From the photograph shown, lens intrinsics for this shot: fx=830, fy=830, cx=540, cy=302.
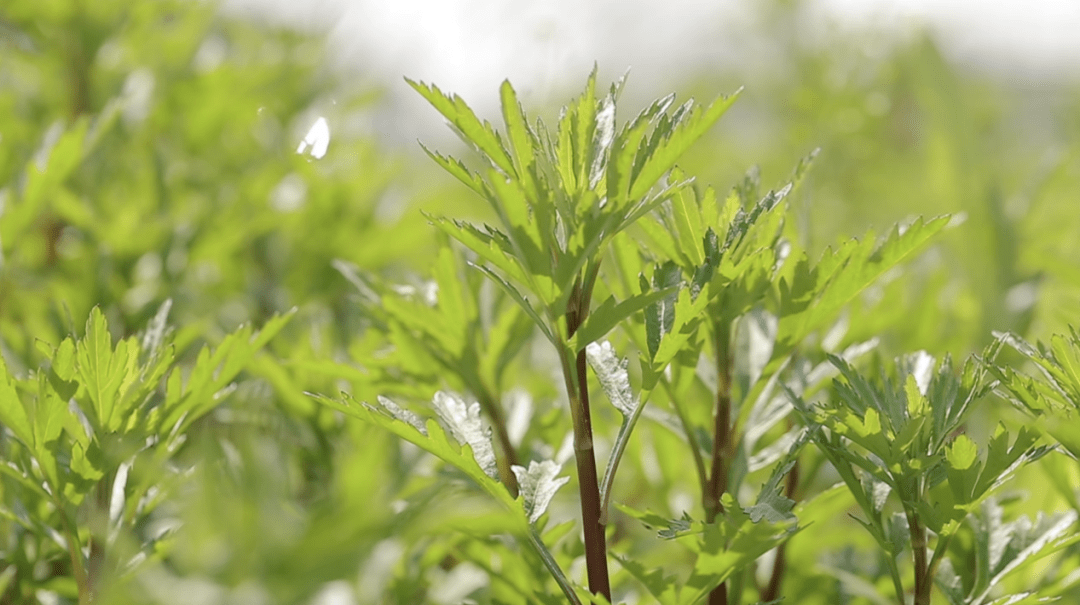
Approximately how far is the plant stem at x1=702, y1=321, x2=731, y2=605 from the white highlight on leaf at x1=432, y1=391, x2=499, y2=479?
120mm

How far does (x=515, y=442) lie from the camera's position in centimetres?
56

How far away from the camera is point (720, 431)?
45 cm

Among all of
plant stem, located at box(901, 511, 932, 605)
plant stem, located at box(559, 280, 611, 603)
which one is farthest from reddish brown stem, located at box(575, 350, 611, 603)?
plant stem, located at box(901, 511, 932, 605)

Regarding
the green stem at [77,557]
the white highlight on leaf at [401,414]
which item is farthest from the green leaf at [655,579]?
the green stem at [77,557]

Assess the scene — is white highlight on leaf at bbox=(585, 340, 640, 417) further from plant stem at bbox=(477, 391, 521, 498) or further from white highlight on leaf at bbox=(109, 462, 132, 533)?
white highlight on leaf at bbox=(109, 462, 132, 533)

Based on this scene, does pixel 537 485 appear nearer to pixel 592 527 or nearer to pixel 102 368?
pixel 592 527

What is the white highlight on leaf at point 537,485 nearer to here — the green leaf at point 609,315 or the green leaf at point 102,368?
the green leaf at point 609,315

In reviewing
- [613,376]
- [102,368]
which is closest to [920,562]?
[613,376]

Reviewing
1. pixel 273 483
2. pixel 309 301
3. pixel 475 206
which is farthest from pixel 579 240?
pixel 475 206

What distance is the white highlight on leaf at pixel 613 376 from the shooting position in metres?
0.38

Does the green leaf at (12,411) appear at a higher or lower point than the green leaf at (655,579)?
higher

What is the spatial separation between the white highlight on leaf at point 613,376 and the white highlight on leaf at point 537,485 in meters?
0.04

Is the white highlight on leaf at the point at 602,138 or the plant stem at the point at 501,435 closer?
the white highlight on leaf at the point at 602,138

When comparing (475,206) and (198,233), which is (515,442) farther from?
(475,206)
